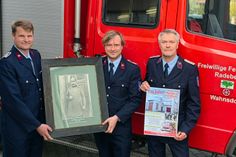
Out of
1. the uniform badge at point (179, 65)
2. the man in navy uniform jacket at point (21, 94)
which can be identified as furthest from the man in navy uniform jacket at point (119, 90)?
the man in navy uniform jacket at point (21, 94)

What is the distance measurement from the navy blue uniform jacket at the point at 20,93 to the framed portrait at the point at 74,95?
0.43ft

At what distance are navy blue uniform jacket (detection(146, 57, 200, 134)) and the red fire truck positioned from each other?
0.45 ft

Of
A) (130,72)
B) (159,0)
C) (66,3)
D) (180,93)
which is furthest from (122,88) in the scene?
(66,3)

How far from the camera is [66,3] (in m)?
3.92

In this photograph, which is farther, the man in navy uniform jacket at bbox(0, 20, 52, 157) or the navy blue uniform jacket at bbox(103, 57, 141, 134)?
the navy blue uniform jacket at bbox(103, 57, 141, 134)

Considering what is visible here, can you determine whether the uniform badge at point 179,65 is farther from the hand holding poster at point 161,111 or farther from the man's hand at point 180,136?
the man's hand at point 180,136

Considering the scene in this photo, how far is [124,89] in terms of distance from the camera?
11.4 ft

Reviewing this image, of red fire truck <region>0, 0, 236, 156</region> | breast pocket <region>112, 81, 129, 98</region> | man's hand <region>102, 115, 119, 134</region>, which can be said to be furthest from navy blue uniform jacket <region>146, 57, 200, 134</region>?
man's hand <region>102, 115, 119, 134</region>

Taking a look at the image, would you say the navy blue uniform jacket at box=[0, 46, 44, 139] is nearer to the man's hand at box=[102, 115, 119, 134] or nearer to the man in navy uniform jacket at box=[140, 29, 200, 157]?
the man's hand at box=[102, 115, 119, 134]

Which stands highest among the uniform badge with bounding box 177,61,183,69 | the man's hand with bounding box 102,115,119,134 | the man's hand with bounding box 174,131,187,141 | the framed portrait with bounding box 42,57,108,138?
the uniform badge with bounding box 177,61,183,69

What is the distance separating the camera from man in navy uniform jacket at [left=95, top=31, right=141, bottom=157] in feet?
11.2

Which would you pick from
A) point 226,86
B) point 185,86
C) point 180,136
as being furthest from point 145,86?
point 226,86

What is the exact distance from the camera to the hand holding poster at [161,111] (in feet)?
10.9

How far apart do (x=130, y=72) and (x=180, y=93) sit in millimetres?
444
